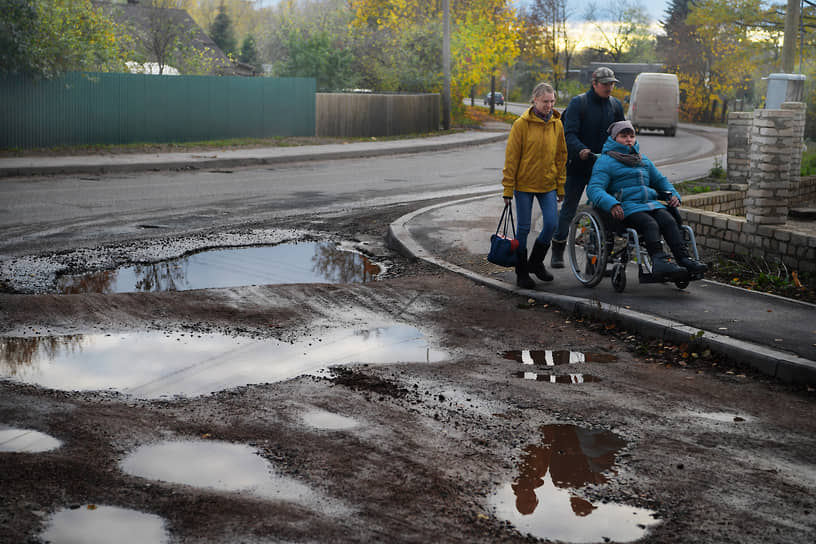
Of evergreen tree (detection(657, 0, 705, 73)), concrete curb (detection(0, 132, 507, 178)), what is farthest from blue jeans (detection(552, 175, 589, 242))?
evergreen tree (detection(657, 0, 705, 73))

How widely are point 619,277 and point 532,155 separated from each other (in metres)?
1.37

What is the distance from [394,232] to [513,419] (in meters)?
6.36

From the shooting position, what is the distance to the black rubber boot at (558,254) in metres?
9.38

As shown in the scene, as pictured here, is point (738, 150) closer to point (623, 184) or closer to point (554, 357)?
point (623, 184)

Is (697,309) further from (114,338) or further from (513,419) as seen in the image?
(114,338)

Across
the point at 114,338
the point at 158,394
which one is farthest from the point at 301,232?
the point at 158,394

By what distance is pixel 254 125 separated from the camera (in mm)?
28828

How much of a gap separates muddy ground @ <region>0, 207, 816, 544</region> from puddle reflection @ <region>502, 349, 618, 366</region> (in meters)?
0.08

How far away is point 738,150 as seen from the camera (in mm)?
15766

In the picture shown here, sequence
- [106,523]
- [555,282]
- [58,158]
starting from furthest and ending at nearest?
[58,158]
[555,282]
[106,523]

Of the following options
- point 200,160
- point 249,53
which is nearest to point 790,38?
point 200,160

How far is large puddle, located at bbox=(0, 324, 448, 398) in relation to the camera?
565 cm

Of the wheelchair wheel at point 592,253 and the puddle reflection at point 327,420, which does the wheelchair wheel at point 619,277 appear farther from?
the puddle reflection at point 327,420

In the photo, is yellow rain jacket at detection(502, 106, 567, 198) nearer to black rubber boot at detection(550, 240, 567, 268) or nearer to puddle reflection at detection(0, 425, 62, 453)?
black rubber boot at detection(550, 240, 567, 268)
